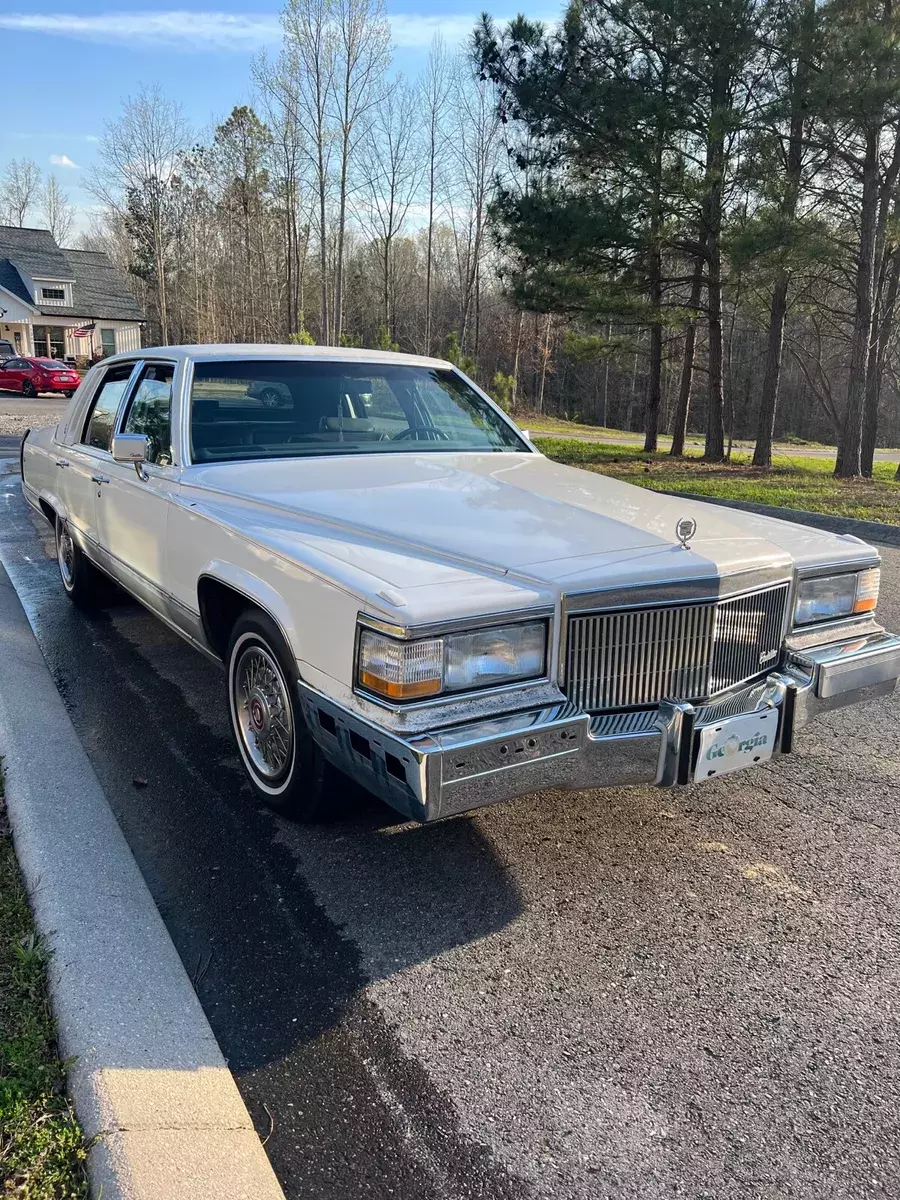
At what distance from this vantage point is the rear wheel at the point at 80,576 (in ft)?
19.3

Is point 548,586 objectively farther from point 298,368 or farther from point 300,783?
point 298,368

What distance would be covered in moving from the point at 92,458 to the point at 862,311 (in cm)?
1502

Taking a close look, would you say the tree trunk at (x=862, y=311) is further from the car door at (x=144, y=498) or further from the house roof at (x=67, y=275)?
the house roof at (x=67, y=275)

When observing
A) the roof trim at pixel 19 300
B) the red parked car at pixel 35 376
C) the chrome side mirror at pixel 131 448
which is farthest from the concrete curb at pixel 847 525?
the roof trim at pixel 19 300

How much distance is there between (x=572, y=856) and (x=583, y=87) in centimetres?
1772

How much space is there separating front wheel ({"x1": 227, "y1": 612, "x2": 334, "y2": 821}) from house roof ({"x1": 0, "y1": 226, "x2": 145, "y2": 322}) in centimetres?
5212

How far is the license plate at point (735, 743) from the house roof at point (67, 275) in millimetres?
53434

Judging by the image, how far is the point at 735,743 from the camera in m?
2.79

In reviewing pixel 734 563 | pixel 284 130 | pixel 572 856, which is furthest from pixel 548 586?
pixel 284 130

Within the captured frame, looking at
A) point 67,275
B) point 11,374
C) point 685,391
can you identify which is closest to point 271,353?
point 685,391

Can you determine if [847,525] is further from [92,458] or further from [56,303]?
[56,303]

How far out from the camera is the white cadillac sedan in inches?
98.7

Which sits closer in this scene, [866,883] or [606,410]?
[866,883]

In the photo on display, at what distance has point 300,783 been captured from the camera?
3.09m
